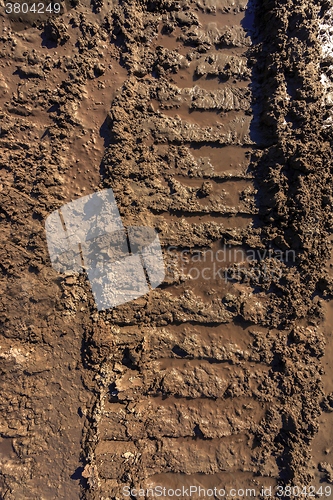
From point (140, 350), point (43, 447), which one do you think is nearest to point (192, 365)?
point (140, 350)

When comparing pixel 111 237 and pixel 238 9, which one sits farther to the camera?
pixel 238 9

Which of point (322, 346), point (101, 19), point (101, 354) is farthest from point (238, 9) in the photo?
point (101, 354)

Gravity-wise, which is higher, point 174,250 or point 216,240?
point 216,240

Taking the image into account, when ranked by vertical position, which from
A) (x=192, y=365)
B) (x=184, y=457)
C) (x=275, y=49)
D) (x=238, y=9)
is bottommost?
(x=184, y=457)

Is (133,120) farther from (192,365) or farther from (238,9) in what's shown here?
(192,365)

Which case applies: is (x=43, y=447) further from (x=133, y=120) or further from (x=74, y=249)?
(x=133, y=120)

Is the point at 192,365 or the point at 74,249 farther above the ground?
the point at 74,249
